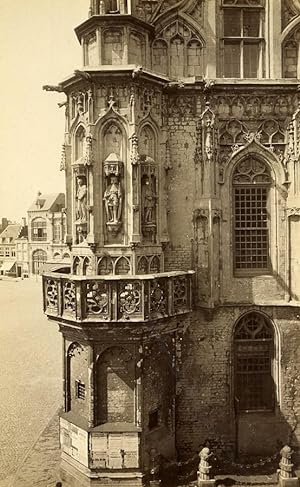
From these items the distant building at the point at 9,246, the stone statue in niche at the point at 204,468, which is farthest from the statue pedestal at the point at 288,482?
the distant building at the point at 9,246

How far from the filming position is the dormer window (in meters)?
14.9

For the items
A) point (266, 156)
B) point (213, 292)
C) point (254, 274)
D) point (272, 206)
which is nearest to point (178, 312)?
point (213, 292)

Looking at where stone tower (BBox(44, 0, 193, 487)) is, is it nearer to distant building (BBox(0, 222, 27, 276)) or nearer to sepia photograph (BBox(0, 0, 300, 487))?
sepia photograph (BBox(0, 0, 300, 487))

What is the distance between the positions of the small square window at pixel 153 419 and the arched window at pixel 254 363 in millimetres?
3117

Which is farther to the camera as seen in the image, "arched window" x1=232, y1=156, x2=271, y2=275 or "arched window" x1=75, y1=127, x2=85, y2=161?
"arched window" x1=232, y1=156, x2=271, y2=275

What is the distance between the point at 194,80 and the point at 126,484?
40.6 feet

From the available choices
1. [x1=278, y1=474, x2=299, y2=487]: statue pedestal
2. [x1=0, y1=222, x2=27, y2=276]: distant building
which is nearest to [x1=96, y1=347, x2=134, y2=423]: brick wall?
[x1=278, y1=474, x2=299, y2=487]: statue pedestal

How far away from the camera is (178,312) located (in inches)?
510

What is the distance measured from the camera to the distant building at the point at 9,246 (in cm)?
7612

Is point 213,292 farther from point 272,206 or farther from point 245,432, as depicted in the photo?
point 245,432

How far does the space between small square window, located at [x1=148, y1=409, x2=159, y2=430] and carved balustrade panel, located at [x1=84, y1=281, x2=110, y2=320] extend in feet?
12.0

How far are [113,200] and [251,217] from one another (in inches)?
198

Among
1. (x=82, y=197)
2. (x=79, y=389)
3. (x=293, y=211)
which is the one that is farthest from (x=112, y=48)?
(x=79, y=389)

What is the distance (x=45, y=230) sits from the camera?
70.9m
